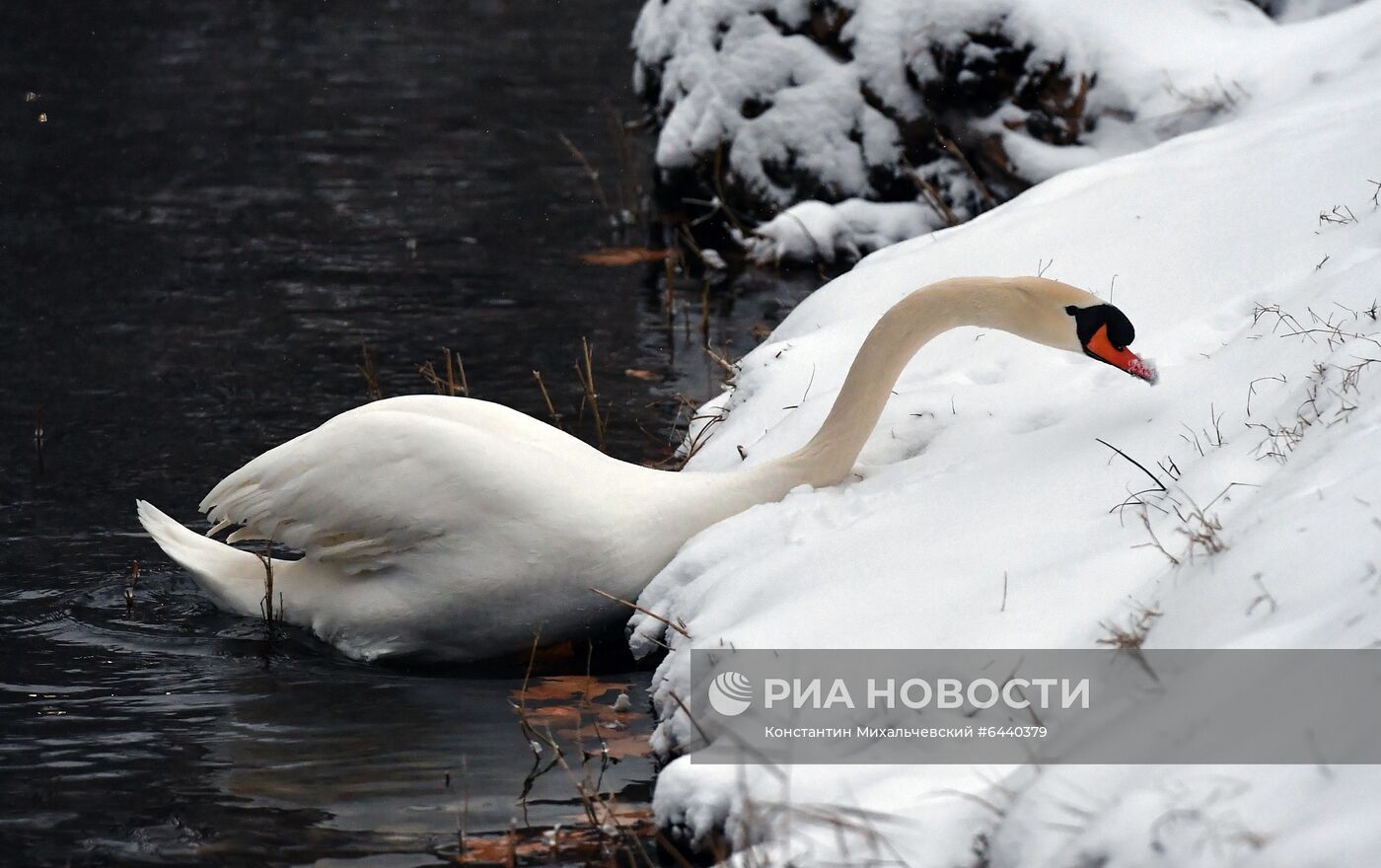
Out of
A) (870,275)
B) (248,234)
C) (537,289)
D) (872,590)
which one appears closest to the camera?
(872,590)

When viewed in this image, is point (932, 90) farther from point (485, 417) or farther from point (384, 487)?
point (384, 487)

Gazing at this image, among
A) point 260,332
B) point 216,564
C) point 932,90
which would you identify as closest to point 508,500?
point 216,564

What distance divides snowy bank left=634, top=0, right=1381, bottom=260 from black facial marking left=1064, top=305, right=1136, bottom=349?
13.4 ft

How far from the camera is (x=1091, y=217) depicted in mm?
6750

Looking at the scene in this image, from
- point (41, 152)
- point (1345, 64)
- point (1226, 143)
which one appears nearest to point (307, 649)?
point (1226, 143)

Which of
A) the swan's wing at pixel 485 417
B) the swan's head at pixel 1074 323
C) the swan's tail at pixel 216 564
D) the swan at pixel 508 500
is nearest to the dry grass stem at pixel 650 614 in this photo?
the swan at pixel 508 500

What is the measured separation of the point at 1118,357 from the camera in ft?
16.7

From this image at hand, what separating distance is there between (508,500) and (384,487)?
453 millimetres

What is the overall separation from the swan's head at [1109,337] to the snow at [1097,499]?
111 mm

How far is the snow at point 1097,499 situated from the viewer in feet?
10.9

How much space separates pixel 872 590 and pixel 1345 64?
5.18 m

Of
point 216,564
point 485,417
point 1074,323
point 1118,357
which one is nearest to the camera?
point 1118,357

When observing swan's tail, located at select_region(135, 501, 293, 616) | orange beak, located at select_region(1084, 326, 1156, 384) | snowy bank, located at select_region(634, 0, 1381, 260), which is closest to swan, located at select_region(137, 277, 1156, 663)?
orange beak, located at select_region(1084, 326, 1156, 384)

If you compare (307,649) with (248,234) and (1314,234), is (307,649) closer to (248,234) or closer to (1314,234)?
(1314,234)
